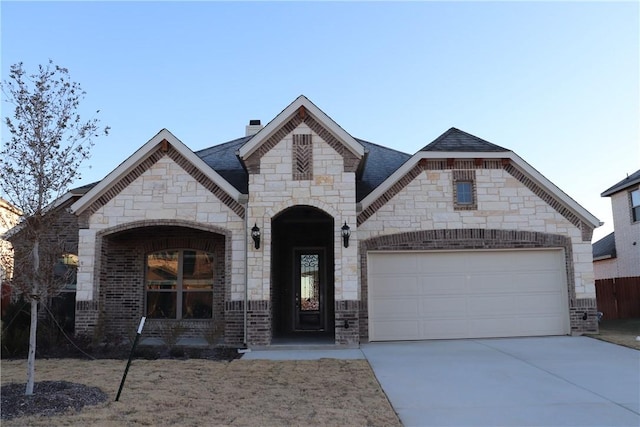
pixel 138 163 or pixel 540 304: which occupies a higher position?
pixel 138 163

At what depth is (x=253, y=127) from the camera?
1848 cm

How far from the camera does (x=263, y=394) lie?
7.20m

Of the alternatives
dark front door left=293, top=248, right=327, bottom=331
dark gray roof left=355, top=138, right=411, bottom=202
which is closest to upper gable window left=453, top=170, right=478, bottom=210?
dark gray roof left=355, top=138, right=411, bottom=202

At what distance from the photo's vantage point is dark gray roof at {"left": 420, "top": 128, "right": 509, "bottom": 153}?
43.5 feet

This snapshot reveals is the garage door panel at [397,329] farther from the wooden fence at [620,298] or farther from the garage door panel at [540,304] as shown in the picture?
the wooden fence at [620,298]

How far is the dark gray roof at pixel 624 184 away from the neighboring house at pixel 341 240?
7.79 metres

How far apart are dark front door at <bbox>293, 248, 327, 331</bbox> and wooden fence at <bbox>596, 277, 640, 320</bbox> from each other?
9531 mm

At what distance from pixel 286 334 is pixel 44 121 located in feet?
29.1

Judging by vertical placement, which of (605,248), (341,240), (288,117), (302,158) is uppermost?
(288,117)

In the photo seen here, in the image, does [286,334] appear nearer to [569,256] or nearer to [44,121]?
[569,256]

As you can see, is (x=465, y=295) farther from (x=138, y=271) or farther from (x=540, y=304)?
(x=138, y=271)

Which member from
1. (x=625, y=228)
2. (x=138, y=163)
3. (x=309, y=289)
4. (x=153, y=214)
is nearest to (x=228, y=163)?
(x=138, y=163)

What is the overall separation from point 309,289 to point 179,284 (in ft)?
12.6

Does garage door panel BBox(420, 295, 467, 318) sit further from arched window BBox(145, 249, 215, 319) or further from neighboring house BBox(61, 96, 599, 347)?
arched window BBox(145, 249, 215, 319)
